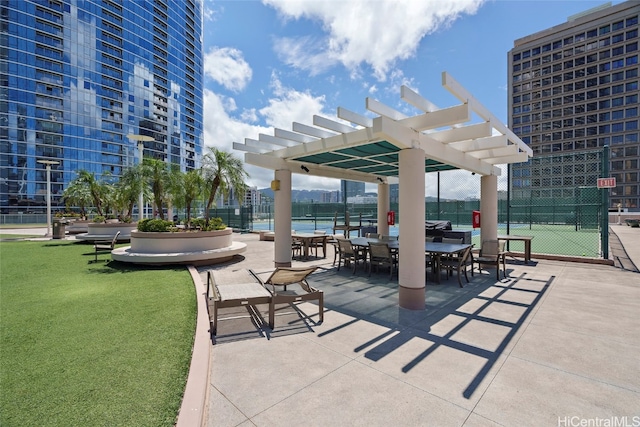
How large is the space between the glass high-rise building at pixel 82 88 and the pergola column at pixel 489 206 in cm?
5454

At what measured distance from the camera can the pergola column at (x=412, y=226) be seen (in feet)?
17.0

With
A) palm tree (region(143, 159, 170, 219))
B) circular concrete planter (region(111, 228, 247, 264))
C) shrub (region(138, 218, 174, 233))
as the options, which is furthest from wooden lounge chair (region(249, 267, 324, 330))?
palm tree (region(143, 159, 170, 219))

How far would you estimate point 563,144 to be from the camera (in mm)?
67875

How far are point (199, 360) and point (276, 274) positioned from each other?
189 centimetres

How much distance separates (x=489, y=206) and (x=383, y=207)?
3820 millimetres

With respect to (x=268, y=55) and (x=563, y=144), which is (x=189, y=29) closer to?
(x=268, y=55)

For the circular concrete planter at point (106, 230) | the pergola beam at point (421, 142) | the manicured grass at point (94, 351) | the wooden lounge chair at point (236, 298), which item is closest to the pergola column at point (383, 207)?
the pergola beam at point (421, 142)

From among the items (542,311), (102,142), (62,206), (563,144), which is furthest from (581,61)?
(62,206)

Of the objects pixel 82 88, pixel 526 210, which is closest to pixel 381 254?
pixel 526 210

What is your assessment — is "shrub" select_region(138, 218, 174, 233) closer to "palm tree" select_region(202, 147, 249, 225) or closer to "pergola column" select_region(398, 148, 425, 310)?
"palm tree" select_region(202, 147, 249, 225)

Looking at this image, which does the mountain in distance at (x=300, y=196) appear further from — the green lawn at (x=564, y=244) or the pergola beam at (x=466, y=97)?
the green lawn at (x=564, y=244)

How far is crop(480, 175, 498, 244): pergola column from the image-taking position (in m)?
9.38

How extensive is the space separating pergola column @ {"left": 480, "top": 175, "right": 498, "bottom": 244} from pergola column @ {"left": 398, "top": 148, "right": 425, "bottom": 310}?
17.6 feet

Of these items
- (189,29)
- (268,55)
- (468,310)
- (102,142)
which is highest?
(189,29)
